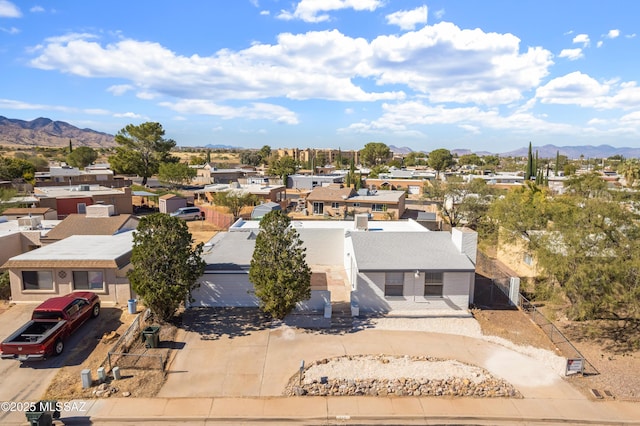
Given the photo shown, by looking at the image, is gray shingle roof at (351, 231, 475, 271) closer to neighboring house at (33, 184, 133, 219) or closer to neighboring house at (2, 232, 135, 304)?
neighboring house at (2, 232, 135, 304)

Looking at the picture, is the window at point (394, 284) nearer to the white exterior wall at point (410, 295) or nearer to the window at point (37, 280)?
the white exterior wall at point (410, 295)

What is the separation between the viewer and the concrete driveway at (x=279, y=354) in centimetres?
1419

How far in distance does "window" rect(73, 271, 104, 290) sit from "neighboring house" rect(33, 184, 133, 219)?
2329cm

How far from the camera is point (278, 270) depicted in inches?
705

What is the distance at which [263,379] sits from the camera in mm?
14539

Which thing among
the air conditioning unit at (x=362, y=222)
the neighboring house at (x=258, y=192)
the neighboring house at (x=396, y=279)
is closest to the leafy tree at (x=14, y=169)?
the neighboring house at (x=258, y=192)

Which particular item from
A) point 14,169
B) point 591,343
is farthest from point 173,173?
point 591,343

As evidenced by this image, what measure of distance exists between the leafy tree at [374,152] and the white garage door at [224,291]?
4787 inches

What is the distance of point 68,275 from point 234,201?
2653cm

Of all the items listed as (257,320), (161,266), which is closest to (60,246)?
(161,266)

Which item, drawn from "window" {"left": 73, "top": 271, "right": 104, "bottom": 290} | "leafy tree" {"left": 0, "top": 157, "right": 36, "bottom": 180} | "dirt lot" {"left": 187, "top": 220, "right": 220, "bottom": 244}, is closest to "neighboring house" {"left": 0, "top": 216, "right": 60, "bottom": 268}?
"window" {"left": 73, "top": 271, "right": 104, "bottom": 290}

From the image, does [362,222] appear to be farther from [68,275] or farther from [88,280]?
[68,275]

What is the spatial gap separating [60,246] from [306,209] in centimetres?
3234

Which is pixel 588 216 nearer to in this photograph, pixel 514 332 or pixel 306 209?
pixel 514 332
